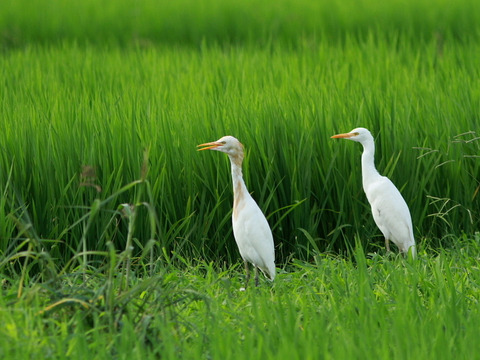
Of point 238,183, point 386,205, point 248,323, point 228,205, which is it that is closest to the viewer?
point 248,323

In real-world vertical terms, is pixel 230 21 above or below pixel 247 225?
above

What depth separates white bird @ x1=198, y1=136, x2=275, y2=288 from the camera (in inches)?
122

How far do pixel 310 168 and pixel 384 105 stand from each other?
93cm

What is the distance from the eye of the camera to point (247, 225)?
10.2 feet

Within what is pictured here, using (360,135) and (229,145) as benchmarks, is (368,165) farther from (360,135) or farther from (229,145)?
(229,145)

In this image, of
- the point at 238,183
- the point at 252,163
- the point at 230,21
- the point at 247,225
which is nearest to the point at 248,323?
the point at 247,225

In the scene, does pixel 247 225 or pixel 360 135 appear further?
pixel 360 135

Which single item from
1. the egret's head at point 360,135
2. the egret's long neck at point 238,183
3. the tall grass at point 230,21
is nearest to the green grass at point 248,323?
the egret's long neck at point 238,183

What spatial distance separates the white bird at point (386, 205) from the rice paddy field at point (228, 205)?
0.39 feet

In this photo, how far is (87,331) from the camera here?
7.50 ft

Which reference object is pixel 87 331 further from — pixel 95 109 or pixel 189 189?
pixel 95 109

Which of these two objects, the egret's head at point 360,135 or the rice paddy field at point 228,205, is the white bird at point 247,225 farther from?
the egret's head at point 360,135

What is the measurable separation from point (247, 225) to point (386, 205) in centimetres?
69

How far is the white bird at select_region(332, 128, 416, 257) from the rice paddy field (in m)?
0.12
